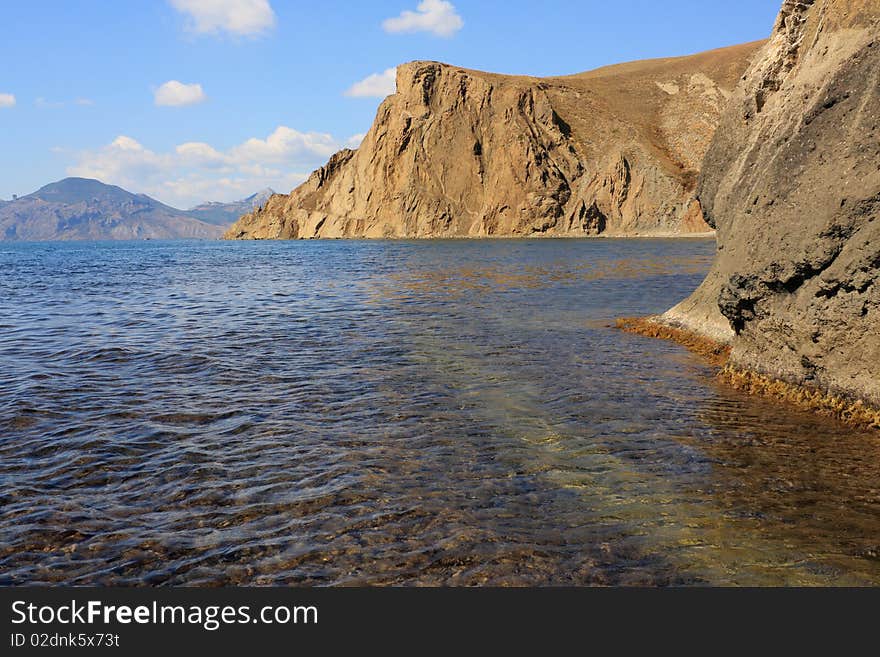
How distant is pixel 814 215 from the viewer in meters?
9.62

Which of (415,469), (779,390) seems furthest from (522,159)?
(415,469)

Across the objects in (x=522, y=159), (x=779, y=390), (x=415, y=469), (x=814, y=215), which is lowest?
(x=415, y=469)

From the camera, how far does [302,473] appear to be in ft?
22.5

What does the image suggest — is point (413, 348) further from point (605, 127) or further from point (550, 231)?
point (605, 127)

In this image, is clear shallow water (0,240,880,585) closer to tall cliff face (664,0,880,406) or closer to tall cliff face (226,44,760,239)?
tall cliff face (664,0,880,406)

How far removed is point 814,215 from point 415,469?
7.67 metres

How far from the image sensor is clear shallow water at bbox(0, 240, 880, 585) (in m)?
5.08

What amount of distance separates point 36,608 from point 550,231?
10505 cm

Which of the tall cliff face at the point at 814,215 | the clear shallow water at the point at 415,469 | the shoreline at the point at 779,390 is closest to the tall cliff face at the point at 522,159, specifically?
the shoreline at the point at 779,390

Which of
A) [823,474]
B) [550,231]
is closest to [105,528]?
[823,474]

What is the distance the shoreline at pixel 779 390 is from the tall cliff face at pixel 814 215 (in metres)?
0.14

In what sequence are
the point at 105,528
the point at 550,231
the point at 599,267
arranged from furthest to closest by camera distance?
the point at 550,231, the point at 599,267, the point at 105,528

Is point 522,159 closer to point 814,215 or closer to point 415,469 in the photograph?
point 814,215

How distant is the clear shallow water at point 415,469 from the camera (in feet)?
16.7
